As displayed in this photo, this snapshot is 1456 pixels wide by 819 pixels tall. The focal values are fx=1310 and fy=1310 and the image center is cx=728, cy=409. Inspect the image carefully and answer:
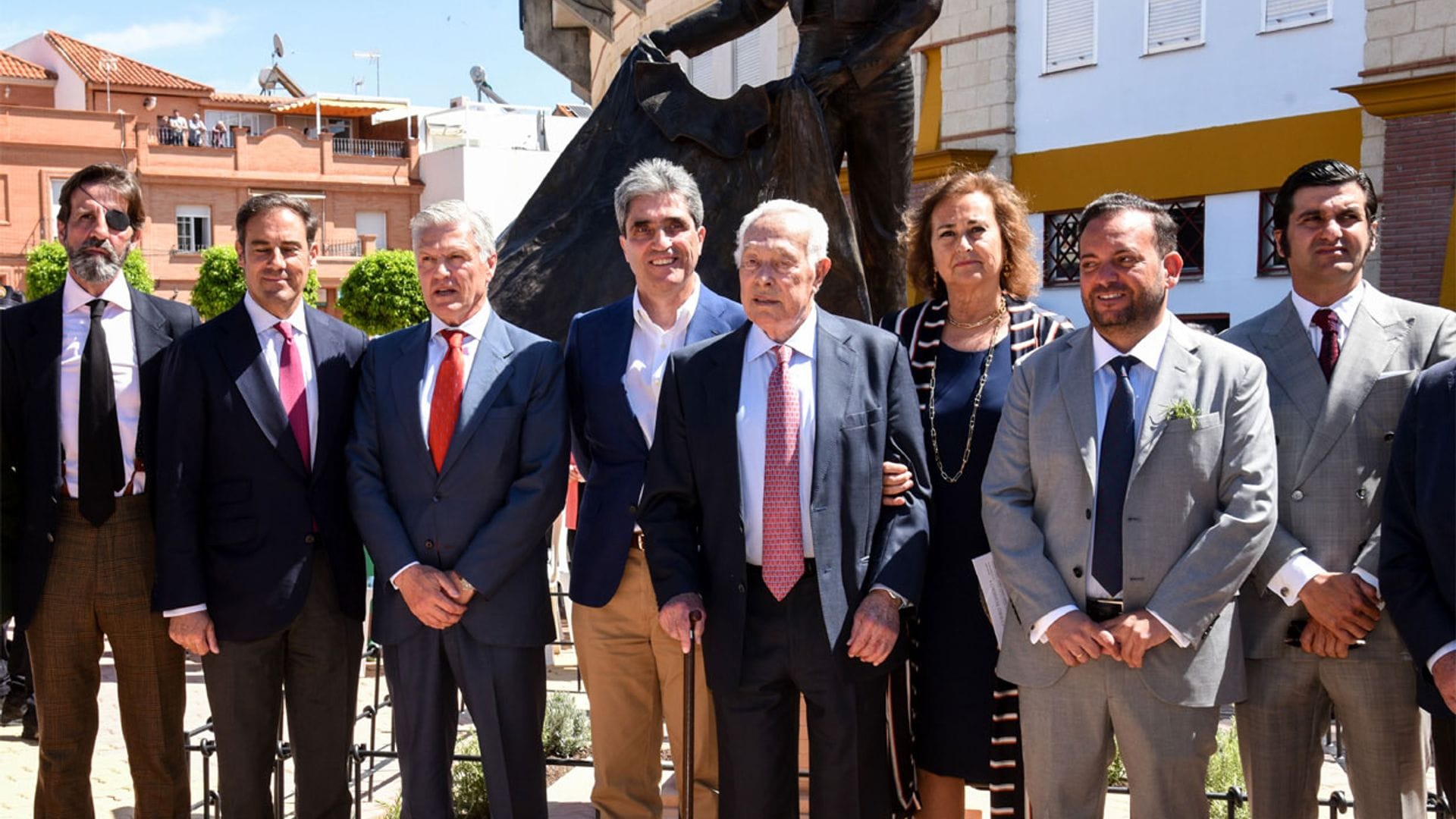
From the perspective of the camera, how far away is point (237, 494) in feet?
10.9

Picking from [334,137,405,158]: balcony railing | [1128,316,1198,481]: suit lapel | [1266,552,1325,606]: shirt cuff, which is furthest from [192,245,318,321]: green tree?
[1266,552,1325,606]: shirt cuff

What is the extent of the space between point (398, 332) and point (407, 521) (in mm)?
512

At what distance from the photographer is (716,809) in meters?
3.46

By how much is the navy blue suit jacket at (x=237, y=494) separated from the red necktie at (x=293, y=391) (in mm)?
30

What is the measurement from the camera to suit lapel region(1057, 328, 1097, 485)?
114 inches

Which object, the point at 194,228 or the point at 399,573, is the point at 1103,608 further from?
the point at 194,228

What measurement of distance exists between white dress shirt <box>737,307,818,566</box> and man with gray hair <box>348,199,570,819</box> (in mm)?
527

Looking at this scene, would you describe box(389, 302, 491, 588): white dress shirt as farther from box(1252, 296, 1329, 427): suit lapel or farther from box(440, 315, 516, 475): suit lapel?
box(1252, 296, 1329, 427): suit lapel

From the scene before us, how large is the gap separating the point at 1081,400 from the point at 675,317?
1.11 meters

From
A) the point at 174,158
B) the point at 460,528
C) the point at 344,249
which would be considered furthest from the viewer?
the point at 344,249

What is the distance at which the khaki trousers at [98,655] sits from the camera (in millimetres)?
3500

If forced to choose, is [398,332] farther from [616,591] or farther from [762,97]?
[762,97]

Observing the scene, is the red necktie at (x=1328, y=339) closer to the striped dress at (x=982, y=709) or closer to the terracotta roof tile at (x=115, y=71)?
the striped dress at (x=982, y=709)

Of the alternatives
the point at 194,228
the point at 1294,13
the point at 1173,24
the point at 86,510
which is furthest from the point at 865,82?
the point at 194,228
